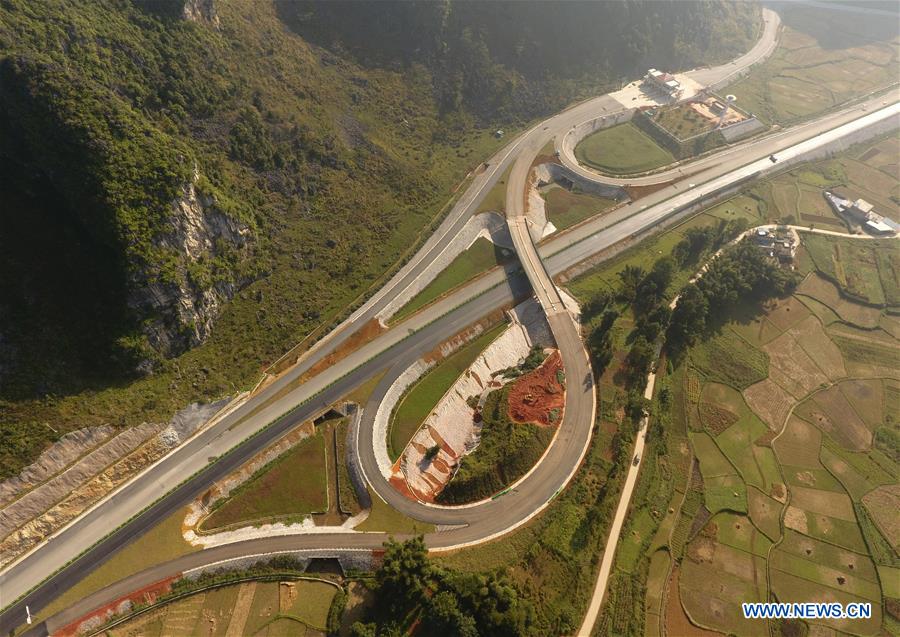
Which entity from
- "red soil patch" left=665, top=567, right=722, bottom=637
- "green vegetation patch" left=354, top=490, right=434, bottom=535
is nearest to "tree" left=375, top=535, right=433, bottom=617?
"green vegetation patch" left=354, top=490, right=434, bottom=535

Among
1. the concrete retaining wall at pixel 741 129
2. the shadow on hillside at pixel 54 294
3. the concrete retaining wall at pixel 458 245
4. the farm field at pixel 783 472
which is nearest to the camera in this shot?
the shadow on hillside at pixel 54 294

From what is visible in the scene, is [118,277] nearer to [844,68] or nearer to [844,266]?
[844,266]

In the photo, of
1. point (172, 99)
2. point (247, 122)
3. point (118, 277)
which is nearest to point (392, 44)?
point (247, 122)

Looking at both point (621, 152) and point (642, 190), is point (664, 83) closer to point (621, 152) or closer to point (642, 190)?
point (621, 152)

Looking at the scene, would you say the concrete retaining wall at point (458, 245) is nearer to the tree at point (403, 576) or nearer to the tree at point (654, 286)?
the tree at point (654, 286)

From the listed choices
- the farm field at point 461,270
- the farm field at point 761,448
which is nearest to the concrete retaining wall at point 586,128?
the farm field at point 761,448

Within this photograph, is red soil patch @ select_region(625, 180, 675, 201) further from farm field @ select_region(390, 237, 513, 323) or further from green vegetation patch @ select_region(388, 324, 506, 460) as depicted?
green vegetation patch @ select_region(388, 324, 506, 460)

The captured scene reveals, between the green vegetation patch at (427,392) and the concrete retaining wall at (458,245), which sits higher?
the concrete retaining wall at (458,245)
